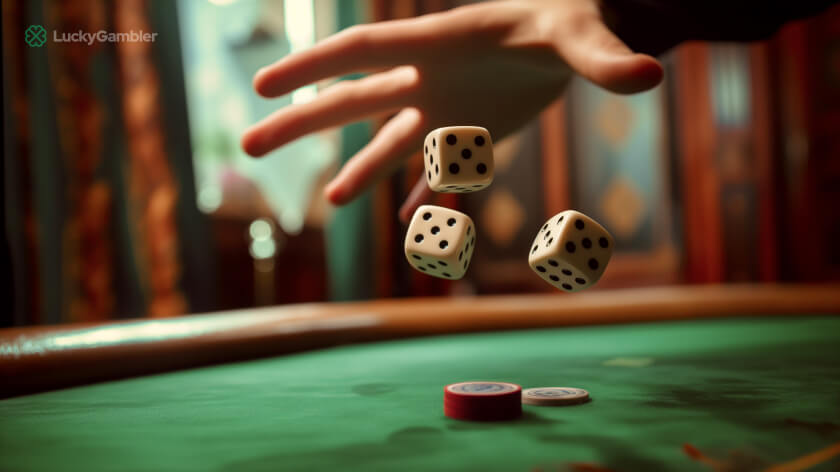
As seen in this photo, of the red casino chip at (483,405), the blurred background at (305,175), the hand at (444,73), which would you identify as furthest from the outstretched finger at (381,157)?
the blurred background at (305,175)

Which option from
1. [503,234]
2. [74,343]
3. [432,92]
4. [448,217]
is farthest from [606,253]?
[503,234]

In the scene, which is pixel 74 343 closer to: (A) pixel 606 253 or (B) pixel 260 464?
(B) pixel 260 464

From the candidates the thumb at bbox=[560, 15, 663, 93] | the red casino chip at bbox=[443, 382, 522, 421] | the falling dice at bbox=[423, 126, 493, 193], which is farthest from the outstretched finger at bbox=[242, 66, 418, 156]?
the red casino chip at bbox=[443, 382, 522, 421]

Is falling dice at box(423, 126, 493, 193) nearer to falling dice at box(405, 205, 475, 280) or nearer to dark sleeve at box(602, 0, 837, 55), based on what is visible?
falling dice at box(405, 205, 475, 280)

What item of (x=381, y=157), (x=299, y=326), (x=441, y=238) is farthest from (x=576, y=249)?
(x=299, y=326)

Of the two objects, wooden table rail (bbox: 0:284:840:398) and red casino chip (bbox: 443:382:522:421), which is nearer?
red casino chip (bbox: 443:382:522:421)

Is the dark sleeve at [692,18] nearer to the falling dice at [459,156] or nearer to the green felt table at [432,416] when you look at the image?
the falling dice at [459,156]
